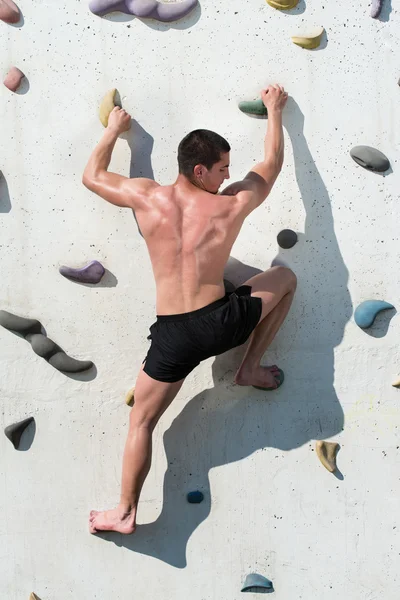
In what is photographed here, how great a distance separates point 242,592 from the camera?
3330mm

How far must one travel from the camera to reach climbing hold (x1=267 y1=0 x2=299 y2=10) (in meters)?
3.19

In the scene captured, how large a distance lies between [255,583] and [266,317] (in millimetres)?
999

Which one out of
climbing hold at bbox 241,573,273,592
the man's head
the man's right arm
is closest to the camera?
the man's head

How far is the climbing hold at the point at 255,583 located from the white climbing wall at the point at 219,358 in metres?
0.03

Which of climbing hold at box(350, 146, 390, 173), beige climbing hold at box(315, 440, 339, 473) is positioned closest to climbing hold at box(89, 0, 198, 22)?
climbing hold at box(350, 146, 390, 173)

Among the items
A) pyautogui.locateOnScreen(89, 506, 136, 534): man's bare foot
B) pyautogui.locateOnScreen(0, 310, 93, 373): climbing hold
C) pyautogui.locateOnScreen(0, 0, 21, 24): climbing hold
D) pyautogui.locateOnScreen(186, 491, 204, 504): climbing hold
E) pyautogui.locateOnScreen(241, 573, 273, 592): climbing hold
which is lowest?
pyautogui.locateOnScreen(241, 573, 273, 592): climbing hold

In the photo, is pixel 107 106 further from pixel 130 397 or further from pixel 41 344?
pixel 130 397

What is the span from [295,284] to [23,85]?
125 centimetres

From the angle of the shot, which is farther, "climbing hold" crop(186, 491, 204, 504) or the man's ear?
"climbing hold" crop(186, 491, 204, 504)

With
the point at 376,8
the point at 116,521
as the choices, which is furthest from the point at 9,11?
the point at 116,521

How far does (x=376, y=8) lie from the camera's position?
3197mm

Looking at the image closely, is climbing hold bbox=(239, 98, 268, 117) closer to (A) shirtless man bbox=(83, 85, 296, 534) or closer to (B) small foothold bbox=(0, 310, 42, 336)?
(A) shirtless man bbox=(83, 85, 296, 534)

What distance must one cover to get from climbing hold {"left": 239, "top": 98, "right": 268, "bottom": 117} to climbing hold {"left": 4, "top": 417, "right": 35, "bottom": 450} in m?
1.40

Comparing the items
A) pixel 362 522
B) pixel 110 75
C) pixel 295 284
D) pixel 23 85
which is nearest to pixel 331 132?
pixel 295 284
